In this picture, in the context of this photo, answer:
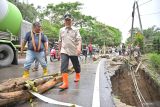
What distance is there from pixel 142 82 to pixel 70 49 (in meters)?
12.4

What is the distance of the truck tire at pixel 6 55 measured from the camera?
1492 centimetres

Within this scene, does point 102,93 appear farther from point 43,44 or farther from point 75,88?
point 43,44

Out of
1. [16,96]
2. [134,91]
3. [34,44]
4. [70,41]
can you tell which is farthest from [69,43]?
[134,91]

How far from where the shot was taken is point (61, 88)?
25.7ft

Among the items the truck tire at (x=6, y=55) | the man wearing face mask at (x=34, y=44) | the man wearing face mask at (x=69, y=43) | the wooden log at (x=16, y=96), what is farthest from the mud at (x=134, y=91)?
the wooden log at (x=16, y=96)

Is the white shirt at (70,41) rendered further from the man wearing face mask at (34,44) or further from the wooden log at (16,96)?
the man wearing face mask at (34,44)

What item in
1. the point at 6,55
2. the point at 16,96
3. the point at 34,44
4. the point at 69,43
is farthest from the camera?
the point at 6,55

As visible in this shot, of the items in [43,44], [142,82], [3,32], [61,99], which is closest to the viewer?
[61,99]

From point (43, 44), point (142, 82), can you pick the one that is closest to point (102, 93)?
point (43, 44)

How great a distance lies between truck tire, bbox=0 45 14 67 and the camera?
1492 centimetres

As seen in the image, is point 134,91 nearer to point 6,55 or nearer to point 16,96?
point 6,55

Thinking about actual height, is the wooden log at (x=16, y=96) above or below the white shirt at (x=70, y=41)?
below

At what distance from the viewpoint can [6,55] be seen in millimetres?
15164

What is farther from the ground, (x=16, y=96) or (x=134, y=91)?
(x=16, y=96)
